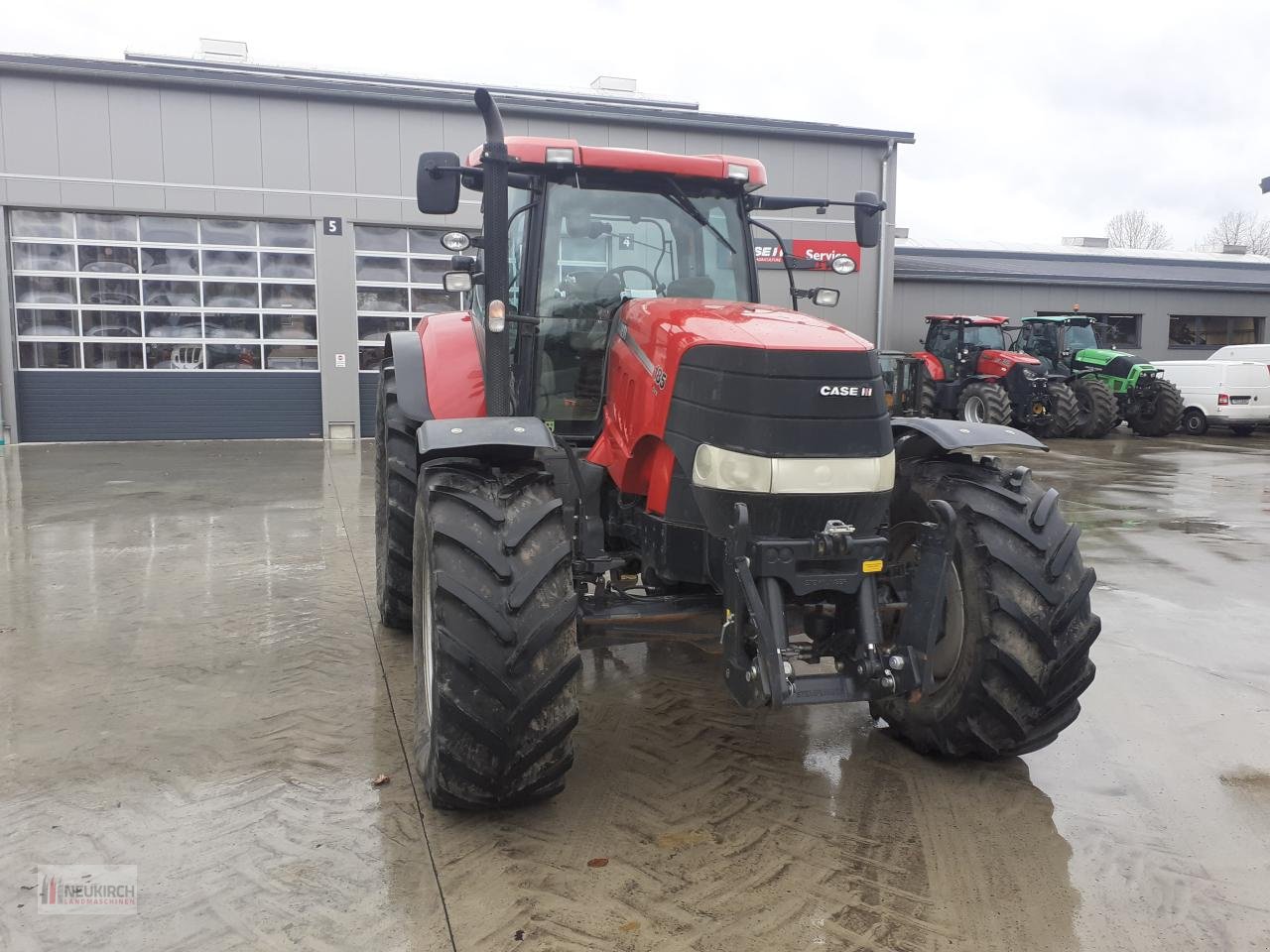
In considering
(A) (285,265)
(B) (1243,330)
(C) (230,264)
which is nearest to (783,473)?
(A) (285,265)

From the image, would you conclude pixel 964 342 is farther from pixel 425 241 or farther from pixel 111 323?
pixel 111 323

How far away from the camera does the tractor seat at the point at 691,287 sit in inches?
159

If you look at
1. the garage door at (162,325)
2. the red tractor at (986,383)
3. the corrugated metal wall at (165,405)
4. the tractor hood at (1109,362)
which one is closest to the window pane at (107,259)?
the garage door at (162,325)

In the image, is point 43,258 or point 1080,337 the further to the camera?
point 1080,337

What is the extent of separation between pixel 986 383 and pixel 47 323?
15234mm

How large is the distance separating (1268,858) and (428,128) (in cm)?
1469

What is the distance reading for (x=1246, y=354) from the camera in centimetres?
2002

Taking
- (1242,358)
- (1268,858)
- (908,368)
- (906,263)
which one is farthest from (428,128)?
(1242,358)

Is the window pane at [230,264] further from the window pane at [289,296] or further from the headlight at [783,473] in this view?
the headlight at [783,473]

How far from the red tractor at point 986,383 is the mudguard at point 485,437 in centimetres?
1434

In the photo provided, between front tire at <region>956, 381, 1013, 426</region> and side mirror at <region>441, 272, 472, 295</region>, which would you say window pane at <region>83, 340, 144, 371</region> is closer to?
side mirror at <region>441, 272, 472, 295</region>

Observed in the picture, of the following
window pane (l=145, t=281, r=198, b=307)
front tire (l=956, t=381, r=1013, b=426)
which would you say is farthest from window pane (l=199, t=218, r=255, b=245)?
front tire (l=956, t=381, r=1013, b=426)

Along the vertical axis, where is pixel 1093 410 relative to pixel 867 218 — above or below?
below

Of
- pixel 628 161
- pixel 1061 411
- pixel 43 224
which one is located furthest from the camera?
pixel 1061 411
